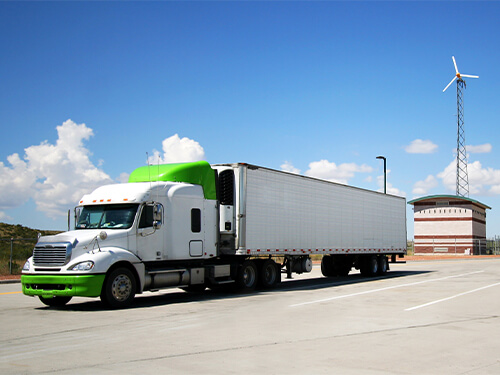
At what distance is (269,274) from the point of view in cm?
1952

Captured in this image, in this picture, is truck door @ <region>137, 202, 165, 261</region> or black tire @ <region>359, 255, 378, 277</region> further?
black tire @ <region>359, 255, 378, 277</region>

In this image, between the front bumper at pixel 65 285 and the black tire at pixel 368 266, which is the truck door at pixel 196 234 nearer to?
the front bumper at pixel 65 285

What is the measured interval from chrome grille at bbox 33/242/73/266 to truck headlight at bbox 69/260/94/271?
0.27 metres

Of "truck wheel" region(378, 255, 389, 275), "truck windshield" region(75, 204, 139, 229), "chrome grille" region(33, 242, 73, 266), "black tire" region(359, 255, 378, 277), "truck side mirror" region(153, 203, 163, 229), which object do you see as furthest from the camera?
"truck wheel" region(378, 255, 389, 275)

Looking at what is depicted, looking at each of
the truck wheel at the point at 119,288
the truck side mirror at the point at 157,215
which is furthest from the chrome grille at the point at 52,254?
the truck side mirror at the point at 157,215

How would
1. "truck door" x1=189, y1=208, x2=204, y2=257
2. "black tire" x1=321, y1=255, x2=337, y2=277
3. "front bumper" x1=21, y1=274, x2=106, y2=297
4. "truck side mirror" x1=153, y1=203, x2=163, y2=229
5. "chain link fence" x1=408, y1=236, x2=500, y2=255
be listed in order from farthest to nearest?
1. "chain link fence" x1=408, y1=236, x2=500, y2=255
2. "black tire" x1=321, y1=255, x2=337, y2=277
3. "truck door" x1=189, y1=208, x2=204, y2=257
4. "truck side mirror" x1=153, y1=203, x2=163, y2=229
5. "front bumper" x1=21, y1=274, x2=106, y2=297

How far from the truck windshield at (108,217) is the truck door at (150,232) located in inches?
11.9

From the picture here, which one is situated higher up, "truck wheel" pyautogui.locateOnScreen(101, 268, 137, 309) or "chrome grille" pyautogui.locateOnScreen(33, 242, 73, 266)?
"chrome grille" pyautogui.locateOnScreen(33, 242, 73, 266)

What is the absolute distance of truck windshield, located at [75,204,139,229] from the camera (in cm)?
1460

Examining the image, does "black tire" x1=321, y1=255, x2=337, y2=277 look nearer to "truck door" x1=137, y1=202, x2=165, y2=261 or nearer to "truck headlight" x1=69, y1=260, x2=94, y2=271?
"truck door" x1=137, y1=202, x2=165, y2=261

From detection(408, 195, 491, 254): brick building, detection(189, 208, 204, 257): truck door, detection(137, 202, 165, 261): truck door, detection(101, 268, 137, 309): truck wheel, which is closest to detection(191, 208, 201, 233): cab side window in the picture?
detection(189, 208, 204, 257): truck door

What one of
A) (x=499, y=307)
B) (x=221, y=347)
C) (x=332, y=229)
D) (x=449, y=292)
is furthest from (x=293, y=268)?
(x=221, y=347)

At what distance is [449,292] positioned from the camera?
17.6 m

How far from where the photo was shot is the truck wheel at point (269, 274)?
19.0m
